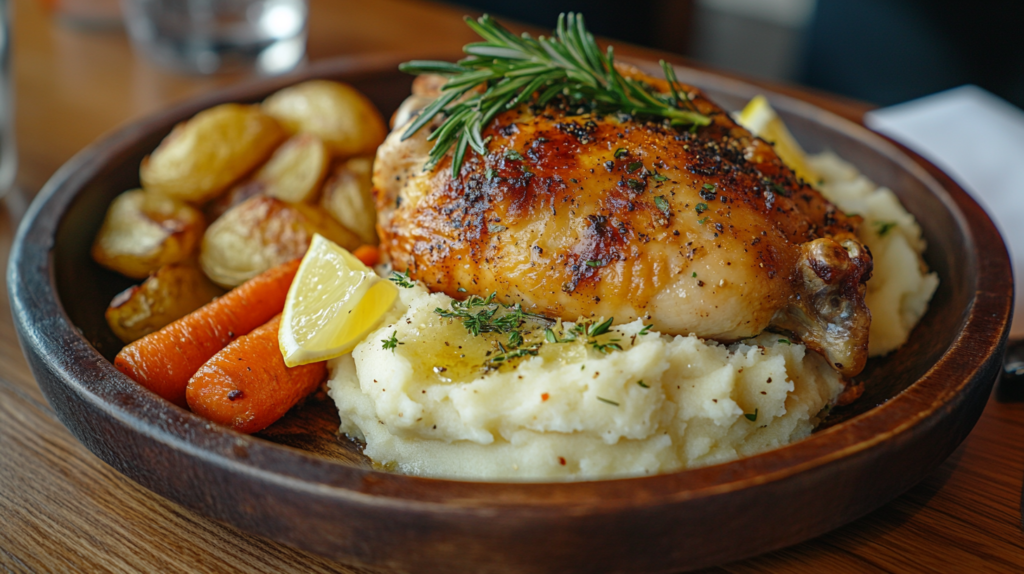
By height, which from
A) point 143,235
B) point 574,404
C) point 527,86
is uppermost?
point 527,86

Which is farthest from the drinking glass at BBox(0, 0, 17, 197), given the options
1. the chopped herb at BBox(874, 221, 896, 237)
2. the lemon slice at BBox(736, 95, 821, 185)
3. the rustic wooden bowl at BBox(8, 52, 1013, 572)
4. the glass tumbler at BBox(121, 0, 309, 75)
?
the chopped herb at BBox(874, 221, 896, 237)

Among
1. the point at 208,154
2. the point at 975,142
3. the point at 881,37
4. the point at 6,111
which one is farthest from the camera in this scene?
the point at 881,37

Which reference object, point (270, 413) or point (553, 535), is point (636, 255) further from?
point (270, 413)

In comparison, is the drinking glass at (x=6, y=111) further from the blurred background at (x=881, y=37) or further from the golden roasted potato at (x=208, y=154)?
the blurred background at (x=881, y=37)

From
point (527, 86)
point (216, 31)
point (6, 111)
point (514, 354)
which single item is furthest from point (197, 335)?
point (216, 31)

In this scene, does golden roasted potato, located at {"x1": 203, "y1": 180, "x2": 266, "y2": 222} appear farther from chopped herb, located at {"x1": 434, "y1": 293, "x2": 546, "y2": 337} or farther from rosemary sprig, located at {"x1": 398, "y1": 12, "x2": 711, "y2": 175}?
chopped herb, located at {"x1": 434, "y1": 293, "x2": 546, "y2": 337}

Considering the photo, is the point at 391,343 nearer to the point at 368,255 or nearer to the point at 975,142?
the point at 368,255

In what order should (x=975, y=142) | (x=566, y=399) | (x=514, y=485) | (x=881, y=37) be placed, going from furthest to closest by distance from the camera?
(x=881, y=37) → (x=975, y=142) → (x=566, y=399) → (x=514, y=485)
